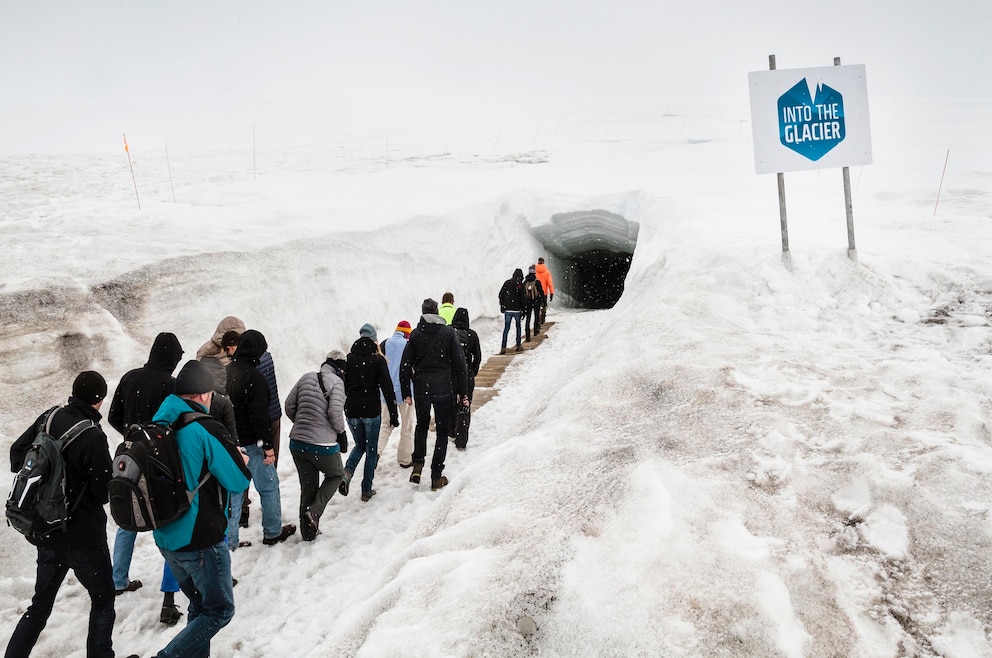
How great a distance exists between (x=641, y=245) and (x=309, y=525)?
1160 centimetres

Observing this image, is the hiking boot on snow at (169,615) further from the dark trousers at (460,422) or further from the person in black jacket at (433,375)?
the dark trousers at (460,422)

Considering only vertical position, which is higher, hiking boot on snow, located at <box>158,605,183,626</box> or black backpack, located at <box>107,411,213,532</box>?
black backpack, located at <box>107,411,213,532</box>

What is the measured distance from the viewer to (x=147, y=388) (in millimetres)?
4312

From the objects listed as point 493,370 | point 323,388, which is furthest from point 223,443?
point 493,370

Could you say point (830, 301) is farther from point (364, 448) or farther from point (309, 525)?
point (309, 525)

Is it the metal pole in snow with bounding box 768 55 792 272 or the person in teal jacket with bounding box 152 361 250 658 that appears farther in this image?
the metal pole in snow with bounding box 768 55 792 272

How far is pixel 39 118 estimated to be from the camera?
99.2 ft

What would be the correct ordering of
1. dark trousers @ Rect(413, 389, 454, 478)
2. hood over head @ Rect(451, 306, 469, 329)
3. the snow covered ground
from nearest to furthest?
1. the snow covered ground
2. dark trousers @ Rect(413, 389, 454, 478)
3. hood over head @ Rect(451, 306, 469, 329)

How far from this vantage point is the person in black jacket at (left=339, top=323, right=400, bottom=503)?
5871 mm

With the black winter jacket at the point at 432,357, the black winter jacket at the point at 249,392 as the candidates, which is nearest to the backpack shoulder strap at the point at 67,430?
the black winter jacket at the point at 249,392

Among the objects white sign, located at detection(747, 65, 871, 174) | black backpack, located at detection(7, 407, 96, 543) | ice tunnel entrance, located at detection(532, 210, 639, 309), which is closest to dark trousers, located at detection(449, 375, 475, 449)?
black backpack, located at detection(7, 407, 96, 543)

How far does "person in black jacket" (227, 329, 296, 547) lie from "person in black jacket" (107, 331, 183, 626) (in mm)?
512

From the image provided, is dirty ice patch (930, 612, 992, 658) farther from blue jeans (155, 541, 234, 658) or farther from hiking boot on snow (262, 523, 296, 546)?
hiking boot on snow (262, 523, 296, 546)

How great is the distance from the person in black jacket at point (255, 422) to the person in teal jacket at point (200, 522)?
59.2 inches
